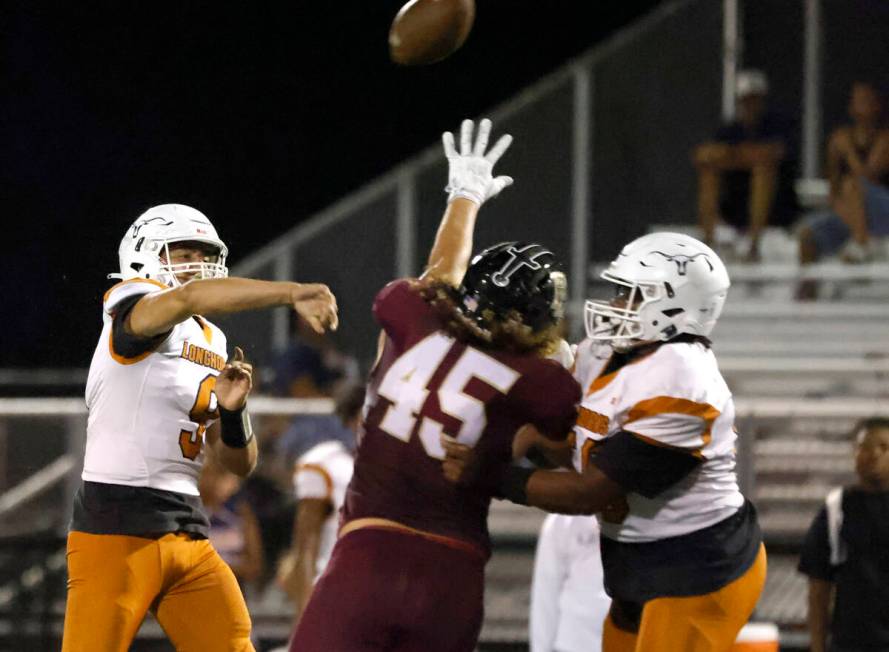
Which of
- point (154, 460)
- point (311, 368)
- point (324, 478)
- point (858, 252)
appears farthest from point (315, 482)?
point (858, 252)

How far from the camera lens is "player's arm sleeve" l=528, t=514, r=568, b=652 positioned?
5527 mm

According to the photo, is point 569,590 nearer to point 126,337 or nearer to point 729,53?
point 126,337

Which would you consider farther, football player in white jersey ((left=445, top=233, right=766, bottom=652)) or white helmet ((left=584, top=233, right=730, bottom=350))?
white helmet ((left=584, top=233, right=730, bottom=350))

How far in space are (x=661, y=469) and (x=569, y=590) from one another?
1.64m

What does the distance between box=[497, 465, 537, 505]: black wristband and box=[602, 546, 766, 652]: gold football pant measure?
478mm

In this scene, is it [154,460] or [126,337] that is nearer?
[126,337]

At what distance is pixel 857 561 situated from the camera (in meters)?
5.72

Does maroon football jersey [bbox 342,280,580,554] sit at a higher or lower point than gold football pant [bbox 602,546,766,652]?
higher

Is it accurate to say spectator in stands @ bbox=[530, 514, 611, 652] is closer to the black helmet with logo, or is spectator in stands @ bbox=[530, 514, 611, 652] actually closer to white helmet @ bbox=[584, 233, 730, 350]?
white helmet @ bbox=[584, 233, 730, 350]

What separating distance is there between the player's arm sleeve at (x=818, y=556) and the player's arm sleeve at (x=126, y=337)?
8.67 feet

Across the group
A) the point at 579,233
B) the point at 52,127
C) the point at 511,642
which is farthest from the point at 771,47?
the point at 52,127

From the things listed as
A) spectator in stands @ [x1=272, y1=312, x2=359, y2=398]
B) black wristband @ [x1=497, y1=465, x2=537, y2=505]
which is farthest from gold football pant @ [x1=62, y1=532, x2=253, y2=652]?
spectator in stands @ [x1=272, y1=312, x2=359, y2=398]

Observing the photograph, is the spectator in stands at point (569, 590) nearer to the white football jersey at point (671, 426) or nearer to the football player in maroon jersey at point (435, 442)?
the white football jersey at point (671, 426)

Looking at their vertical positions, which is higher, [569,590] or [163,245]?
[163,245]
